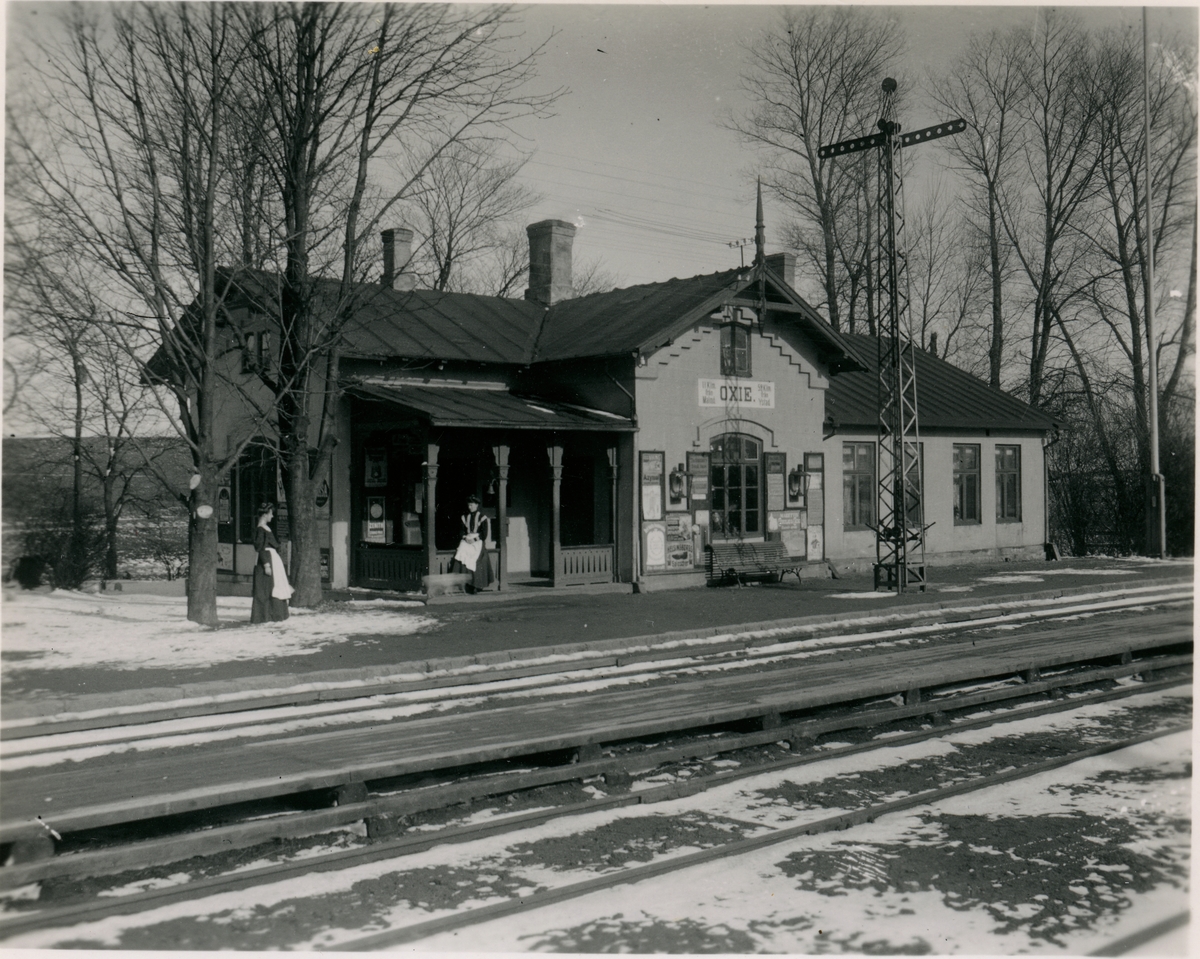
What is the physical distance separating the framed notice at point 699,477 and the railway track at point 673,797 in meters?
10.6

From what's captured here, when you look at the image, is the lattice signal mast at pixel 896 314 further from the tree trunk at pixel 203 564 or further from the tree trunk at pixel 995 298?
the tree trunk at pixel 995 298

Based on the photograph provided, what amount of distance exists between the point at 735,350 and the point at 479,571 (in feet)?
23.0

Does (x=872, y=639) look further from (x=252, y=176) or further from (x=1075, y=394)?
(x=1075, y=394)

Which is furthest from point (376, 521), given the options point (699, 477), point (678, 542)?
point (699, 477)

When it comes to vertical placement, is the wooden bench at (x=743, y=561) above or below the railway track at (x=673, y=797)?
above

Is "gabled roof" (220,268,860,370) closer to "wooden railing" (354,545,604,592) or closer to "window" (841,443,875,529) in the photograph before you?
"window" (841,443,875,529)

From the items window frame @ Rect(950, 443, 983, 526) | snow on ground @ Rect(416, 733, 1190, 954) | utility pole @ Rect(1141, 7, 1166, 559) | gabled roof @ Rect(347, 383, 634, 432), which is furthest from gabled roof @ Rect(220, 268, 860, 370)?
snow on ground @ Rect(416, 733, 1190, 954)

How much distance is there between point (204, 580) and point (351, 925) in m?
10.8

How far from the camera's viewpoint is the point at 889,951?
5.19 meters

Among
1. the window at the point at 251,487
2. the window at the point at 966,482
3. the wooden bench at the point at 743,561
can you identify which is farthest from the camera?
the window at the point at 966,482

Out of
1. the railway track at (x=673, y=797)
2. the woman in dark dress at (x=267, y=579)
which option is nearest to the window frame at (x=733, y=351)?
the woman in dark dress at (x=267, y=579)

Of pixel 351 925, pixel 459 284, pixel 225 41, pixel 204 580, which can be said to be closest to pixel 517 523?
pixel 204 580

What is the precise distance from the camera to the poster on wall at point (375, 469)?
2080cm

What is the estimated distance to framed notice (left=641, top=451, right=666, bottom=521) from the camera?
68.3 feet
